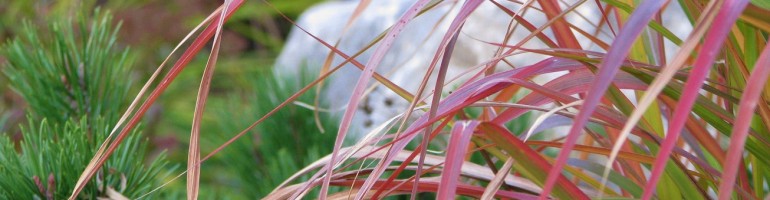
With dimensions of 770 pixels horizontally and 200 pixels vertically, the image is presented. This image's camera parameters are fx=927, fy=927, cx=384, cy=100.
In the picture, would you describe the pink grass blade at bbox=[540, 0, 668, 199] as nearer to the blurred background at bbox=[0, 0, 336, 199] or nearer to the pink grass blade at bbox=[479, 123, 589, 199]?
the pink grass blade at bbox=[479, 123, 589, 199]

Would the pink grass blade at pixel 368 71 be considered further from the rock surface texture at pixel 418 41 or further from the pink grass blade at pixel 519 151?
the rock surface texture at pixel 418 41

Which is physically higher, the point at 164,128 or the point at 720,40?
the point at 164,128

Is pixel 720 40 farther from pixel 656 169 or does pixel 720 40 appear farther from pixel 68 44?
pixel 68 44

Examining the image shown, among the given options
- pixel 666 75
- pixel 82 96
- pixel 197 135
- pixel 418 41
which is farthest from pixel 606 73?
pixel 418 41

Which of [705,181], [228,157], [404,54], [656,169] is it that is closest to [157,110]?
[404,54]

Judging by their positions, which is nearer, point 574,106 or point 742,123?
point 742,123

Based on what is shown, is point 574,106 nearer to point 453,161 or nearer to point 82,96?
point 453,161
